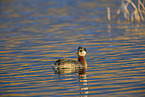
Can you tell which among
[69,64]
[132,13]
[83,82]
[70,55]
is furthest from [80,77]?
[132,13]

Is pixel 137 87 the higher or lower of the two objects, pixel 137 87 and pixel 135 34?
the lower

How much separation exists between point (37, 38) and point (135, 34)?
23.1ft

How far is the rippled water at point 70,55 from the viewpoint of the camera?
39.2 ft

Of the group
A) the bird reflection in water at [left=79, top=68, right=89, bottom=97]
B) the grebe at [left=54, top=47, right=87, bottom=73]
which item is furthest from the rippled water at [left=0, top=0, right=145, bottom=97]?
the grebe at [left=54, top=47, right=87, bottom=73]

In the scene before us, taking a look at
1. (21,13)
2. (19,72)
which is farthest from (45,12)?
(19,72)

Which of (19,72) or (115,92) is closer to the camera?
(115,92)

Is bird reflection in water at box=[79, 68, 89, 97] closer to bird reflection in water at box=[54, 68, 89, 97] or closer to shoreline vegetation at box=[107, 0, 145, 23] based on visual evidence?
bird reflection in water at box=[54, 68, 89, 97]

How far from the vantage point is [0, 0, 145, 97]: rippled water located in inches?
470

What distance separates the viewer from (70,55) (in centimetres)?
1816

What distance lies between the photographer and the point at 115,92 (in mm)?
11383

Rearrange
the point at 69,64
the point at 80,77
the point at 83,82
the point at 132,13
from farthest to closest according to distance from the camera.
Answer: the point at 132,13 → the point at 69,64 → the point at 80,77 → the point at 83,82

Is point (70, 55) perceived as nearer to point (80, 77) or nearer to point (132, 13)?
point (80, 77)

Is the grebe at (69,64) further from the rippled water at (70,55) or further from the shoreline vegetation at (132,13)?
the shoreline vegetation at (132,13)

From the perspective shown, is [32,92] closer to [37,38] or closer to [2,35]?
[37,38]
